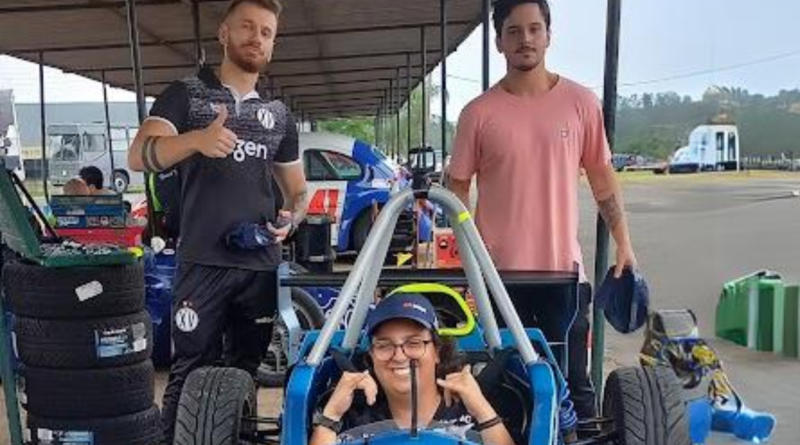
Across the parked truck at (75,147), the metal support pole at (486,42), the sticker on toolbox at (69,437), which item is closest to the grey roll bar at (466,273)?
the sticker on toolbox at (69,437)

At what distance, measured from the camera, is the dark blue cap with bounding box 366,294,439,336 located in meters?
2.84

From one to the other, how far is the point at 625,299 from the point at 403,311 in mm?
1495

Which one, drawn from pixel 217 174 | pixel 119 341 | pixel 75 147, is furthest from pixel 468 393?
pixel 75 147

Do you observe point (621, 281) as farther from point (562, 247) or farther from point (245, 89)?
point (245, 89)

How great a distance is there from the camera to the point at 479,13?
10375mm

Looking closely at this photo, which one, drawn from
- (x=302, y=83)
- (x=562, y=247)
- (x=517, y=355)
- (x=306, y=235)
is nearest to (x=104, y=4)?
(x=306, y=235)

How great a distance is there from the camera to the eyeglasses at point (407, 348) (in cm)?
286

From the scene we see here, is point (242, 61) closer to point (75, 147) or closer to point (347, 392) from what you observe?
point (347, 392)

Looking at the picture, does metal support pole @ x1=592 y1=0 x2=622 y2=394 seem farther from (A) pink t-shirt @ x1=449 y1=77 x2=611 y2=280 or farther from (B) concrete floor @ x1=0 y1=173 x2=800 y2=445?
(A) pink t-shirt @ x1=449 y1=77 x2=611 y2=280

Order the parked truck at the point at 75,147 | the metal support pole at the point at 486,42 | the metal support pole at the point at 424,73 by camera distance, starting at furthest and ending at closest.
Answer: the parked truck at the point at 75,147 → the metal support pole at the point at 424,73 → the metal support pole at the point at 486,42

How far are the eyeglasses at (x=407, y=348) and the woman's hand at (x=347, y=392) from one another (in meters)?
0.09

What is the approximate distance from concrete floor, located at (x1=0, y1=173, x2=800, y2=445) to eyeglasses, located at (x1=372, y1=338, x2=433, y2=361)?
2.38 m

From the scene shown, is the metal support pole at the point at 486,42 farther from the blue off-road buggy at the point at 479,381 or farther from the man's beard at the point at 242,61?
the blue off-road buggy at the point at 479,381

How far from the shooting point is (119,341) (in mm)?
4297
